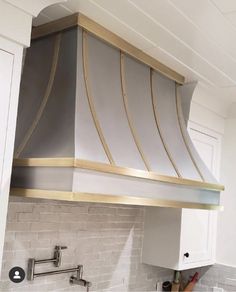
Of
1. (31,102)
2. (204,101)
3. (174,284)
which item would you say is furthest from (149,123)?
(174,284)

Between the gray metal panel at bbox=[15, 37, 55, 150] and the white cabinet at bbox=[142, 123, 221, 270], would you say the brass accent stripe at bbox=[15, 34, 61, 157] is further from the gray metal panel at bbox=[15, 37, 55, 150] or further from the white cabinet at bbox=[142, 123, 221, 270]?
the white cabinet at bbox=[142, 123, 221, 270]

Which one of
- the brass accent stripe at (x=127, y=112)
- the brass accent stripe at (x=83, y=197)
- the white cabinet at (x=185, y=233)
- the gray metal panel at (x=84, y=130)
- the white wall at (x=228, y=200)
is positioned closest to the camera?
the brass accent stripe at (x=83, y=197)

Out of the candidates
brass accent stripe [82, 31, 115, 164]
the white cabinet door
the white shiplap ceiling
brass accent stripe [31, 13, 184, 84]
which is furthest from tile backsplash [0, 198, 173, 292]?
the white shiplap ceiling

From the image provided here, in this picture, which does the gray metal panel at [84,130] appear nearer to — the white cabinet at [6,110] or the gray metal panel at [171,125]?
the white cabinet at [6,110]

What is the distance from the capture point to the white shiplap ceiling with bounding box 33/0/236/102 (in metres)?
1.52

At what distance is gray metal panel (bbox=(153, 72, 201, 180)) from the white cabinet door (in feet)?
1.44

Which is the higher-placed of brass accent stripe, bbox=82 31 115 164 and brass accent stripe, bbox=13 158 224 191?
brass accent stripe, bbox=82 31 115 164

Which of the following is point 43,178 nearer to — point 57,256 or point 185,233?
point 57,256

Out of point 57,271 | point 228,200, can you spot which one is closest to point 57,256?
point 57,271

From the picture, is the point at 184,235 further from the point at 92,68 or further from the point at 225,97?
the point at 92,68

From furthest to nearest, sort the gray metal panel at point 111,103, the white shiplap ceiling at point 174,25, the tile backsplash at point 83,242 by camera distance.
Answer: the tile backsplash at point 83,242 → the gray metal panel at point 111,103 → the white shiplap ceiling at point 174,25

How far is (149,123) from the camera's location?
76.6 inches

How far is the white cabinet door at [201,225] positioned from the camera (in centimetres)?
254

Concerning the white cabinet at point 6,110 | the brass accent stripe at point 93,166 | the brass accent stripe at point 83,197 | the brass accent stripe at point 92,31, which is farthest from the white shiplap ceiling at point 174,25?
the brass accent stripe at point 83,197
